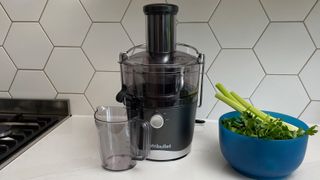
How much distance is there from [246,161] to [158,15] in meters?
0.36

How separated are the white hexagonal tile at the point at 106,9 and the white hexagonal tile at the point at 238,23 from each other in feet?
0.88

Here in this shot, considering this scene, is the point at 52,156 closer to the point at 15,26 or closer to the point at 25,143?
the point at 25,143

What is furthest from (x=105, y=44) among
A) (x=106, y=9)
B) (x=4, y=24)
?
(x=4, y=24)

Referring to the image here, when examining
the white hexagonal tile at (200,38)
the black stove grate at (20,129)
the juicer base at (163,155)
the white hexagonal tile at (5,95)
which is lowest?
the juicer base at (163,155)

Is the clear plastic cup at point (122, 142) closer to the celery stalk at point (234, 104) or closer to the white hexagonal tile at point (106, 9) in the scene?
the celery stalk at point (234, 104)

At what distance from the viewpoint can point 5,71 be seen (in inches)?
37.7

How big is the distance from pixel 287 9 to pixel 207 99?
341 mm

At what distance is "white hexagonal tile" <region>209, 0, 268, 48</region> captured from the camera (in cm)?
80

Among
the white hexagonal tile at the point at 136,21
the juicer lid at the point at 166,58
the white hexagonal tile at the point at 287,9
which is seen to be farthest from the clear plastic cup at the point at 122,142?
the white hexagonal tile at the point at 287,9

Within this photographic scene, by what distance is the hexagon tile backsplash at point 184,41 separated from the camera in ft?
2.64

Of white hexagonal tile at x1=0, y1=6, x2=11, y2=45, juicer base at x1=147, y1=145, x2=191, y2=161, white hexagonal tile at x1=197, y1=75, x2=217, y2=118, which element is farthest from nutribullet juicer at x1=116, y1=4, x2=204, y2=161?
white hexagonal tile at x1=0, y1=6, x2=11, y2=45

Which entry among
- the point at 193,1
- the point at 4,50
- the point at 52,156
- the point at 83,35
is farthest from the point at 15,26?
the point at 193,1

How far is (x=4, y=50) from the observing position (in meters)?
0.94

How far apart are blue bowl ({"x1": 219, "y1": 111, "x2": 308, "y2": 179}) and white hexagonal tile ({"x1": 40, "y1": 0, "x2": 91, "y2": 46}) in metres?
0.55
